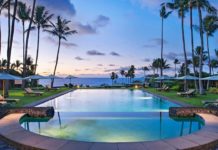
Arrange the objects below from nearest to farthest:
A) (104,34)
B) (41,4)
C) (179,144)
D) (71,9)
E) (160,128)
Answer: (179,144) < (160,128) < (71,9) < (104,34) < (41,4)

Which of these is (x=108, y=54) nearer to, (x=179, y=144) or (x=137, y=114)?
(x=137, y=114)

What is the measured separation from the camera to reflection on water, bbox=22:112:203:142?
10719 millimetres

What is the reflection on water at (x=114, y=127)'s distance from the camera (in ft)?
35.2

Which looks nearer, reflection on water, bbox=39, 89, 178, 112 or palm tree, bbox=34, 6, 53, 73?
reflection on water, bbox=39, 89, 178, 112

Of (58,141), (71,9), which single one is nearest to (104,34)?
(71,9)

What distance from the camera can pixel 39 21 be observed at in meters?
40.8

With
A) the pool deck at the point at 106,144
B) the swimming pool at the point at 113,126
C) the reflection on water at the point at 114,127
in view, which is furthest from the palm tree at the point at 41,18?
the pool deck at the point at 106,144

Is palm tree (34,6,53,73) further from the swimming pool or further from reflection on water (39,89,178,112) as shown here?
the swimming pool

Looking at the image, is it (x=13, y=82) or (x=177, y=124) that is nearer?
(x=177, y=124)

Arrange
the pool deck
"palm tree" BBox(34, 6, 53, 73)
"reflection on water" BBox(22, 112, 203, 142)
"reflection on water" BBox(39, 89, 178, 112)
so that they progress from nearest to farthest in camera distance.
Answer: the pool deck, "reflection on water" BBox(22, 112, 203, 142), "reflection on water" BBox(39, 89, 178, 112), "palm tree" BBox(34, 6, 53, 73)

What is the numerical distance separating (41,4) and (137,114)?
32646 millimetres

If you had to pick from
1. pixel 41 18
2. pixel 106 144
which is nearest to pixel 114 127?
pixel 106 144

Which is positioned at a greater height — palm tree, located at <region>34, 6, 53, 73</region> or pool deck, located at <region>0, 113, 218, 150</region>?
palm tree, located at <region>34, 6, 53, 73</region>

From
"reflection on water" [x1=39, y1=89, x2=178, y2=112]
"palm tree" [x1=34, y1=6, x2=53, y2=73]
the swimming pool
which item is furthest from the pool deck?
"palm tree" [x1=34, y1=6, x2=53, y2=73]
